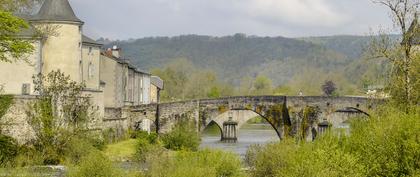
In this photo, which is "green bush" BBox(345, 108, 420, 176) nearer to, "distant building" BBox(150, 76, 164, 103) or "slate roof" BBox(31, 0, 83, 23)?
"slate roof" BBox(31, 0, 83, 23)

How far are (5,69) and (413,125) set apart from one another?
96.0ft

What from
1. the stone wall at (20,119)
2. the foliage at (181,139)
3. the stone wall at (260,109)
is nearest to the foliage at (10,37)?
the stone wall at (20,119)

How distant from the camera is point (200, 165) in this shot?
28328 millimetres

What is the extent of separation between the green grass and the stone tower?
182 inches

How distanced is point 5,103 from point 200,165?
16.3 m

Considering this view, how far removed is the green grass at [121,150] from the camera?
4681cm

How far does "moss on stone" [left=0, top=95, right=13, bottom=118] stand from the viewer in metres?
40.7

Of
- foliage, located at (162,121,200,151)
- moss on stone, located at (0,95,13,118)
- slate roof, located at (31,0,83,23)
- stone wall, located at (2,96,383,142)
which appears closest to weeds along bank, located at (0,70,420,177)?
moss on stone, located at (0,95,13,118)

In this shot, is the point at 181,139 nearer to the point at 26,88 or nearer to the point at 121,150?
the point at 121,150

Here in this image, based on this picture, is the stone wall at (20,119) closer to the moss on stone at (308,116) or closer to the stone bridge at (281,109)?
the stone bridge at (281,109)

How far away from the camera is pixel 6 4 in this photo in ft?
93.9

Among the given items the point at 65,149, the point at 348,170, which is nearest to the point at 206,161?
the point at 348,170

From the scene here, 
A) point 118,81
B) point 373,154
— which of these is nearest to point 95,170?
point 373,154

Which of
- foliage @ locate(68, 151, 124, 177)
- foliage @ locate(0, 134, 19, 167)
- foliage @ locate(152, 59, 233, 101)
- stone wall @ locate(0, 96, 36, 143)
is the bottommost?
foliage @ locate(68, 151, 124, 177)
